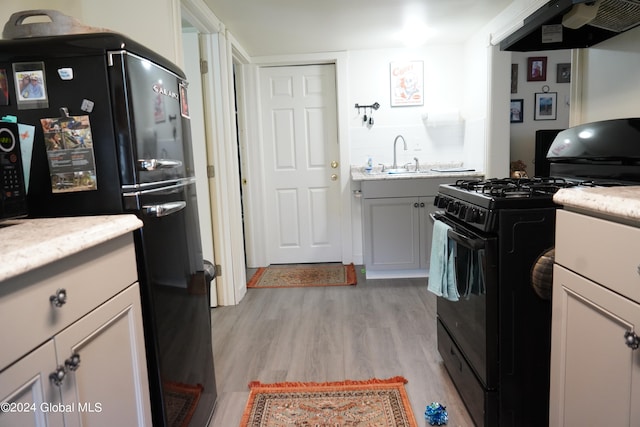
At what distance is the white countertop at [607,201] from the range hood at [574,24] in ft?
2.77

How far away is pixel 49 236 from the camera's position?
2.63 ft

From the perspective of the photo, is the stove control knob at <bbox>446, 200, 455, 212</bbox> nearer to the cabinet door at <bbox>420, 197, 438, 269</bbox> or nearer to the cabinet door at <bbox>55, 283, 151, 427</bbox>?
the cabinet door at <bbox>55, 283, 151, 427</bbox>

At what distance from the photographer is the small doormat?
1.21 meters

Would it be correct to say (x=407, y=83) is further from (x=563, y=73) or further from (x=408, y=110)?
(x=563, y=73)

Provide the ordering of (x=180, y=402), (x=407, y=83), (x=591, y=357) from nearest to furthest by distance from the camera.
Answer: (x=591, y=357), (x=180, y=402), (x=407, y=83)

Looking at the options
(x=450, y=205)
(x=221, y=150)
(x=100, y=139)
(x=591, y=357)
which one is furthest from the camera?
(x=221, y=150)

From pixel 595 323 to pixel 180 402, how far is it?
1222 mm

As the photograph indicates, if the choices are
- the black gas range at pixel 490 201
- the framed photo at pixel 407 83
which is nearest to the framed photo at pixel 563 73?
the framed photo at pixel 407 83

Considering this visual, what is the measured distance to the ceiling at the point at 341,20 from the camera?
105 inches

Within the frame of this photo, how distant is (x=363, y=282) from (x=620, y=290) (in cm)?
271

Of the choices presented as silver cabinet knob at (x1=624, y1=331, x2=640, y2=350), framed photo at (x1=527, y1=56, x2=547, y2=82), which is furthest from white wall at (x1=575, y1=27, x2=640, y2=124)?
framed photo at (x1=527, y1=56, x2=547, y2=82)

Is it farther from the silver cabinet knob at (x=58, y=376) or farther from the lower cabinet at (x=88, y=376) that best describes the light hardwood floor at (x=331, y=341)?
the silver cabinet knob at (x=58, y=376)

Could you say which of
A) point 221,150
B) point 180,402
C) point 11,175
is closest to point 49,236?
point 11,175

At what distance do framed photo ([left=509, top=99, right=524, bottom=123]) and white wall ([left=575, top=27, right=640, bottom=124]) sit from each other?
2.00 metres
